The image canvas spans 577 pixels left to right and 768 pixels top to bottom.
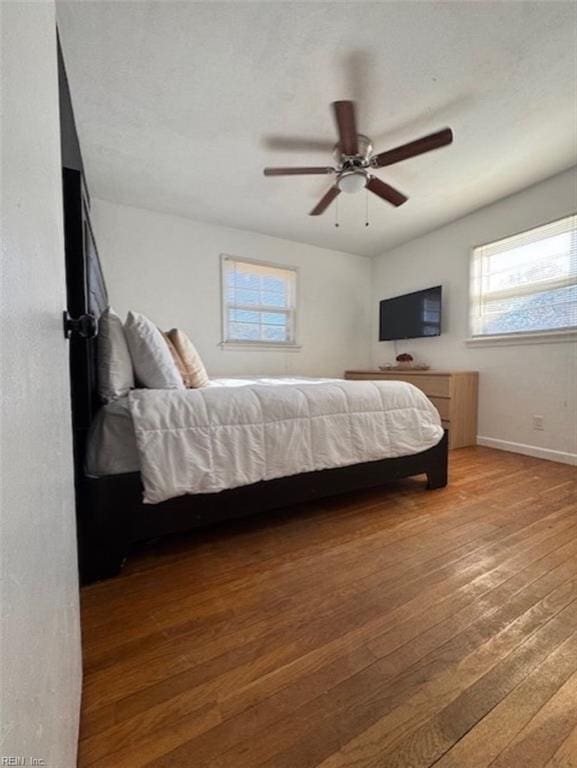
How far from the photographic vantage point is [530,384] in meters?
2.98

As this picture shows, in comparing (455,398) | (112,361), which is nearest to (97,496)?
(112,361)

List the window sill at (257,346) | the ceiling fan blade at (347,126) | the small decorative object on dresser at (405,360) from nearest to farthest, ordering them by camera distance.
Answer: the ceiling fan blade at (347,126), the window sill at (257,346), the small decorative object on dresser at (405,360)

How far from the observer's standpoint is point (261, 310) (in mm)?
4082

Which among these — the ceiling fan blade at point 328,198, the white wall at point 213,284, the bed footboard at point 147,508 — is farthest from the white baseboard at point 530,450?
the ceiling fan blade at point 328,198

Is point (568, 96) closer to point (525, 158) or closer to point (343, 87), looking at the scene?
point (525, 158)

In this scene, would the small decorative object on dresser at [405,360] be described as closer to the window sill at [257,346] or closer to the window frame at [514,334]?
the window frame at [514,334]

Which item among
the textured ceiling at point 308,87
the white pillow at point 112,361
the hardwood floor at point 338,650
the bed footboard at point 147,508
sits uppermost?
the textured ceiling at point 308,87

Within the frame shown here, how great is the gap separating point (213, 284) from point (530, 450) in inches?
143

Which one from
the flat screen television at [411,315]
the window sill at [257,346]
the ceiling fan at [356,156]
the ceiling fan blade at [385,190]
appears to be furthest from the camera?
the window sill at [257,346]

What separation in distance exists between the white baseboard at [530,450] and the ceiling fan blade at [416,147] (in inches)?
102

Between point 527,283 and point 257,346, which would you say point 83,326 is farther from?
point 527,283

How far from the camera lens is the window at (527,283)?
2.75 metres

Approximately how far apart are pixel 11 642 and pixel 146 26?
2.38m

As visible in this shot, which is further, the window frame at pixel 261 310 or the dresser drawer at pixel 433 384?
the window frame at pixel 261 310
